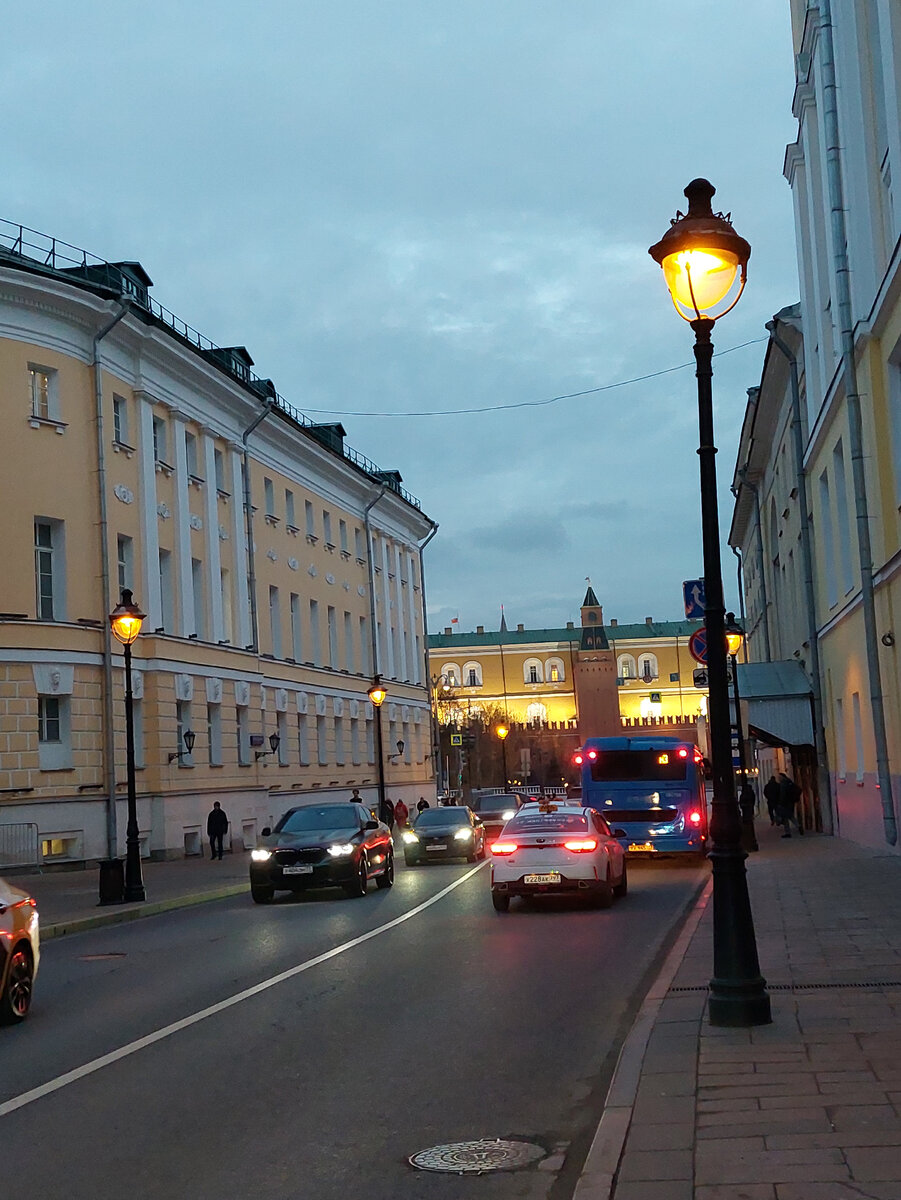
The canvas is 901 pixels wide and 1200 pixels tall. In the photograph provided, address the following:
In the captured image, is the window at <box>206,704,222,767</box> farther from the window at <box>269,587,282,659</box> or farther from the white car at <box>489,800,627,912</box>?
the white car at <box>489,800,627,912</box>

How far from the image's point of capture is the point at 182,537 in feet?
129

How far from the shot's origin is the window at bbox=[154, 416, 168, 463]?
3909 cm

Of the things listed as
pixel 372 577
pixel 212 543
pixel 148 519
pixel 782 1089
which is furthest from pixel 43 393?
pixel 782 1089

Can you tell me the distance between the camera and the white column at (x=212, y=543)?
41.3 meters

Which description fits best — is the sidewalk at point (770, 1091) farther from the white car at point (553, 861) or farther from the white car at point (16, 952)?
the white car at point (553, 861)

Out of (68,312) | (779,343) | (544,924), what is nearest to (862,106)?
(779,343)

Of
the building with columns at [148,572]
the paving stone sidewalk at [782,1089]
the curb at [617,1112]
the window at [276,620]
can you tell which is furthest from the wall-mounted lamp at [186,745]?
the curb at [617,1112]

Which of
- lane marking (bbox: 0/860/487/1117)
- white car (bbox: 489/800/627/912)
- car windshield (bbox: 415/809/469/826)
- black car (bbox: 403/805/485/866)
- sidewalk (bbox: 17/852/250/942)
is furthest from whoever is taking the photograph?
car windshield (bbox: 415/809/469/826)

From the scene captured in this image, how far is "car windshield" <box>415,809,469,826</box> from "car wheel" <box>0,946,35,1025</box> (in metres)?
22.5

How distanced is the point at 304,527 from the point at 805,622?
2148 cm

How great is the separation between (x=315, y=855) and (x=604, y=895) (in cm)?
551

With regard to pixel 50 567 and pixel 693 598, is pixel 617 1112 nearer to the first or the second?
pixel 693 598

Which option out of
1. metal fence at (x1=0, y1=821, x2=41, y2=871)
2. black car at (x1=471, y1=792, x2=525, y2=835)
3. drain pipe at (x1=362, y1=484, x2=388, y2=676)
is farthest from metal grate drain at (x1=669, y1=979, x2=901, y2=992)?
drain pipe at (x1=362, y1=484, x2=388, y2=676)

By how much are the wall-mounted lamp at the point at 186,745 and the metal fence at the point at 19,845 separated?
5.62m
